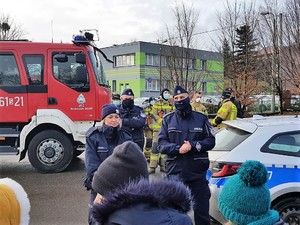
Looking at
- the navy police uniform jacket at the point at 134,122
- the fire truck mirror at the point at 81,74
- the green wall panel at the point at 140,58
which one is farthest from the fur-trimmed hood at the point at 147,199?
the green wall panel at the point at 140,58

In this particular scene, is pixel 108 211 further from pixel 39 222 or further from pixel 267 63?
pixel 267 63

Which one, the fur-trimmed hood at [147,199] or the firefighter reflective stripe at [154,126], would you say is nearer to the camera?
the fur-trimmed hood at [147,199]

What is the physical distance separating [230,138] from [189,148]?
95 centimetres

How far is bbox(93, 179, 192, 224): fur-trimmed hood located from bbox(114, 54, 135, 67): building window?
165ft

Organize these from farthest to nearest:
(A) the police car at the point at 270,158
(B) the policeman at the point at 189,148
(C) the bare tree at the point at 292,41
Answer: (C) the bare tree at the point at 292,41 < (A) the police car at the point at 270,158 < (B) the policeman at the point at 189,148

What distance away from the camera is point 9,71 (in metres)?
8.62

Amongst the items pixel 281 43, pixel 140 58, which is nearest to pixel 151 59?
pixel 140 58

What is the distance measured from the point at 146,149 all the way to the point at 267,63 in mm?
13270

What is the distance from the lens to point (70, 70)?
344 inches

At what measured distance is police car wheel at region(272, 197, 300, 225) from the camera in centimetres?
443

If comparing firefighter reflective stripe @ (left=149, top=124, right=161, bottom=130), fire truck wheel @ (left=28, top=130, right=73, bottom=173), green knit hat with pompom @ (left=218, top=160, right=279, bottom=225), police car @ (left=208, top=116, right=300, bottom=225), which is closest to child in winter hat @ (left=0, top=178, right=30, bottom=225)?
green knit hat with pompom @ (left=218, top=160, right=279, bottom=225)

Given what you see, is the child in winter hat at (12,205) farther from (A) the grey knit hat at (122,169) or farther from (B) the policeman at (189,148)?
(B) the policeman at (189,148)

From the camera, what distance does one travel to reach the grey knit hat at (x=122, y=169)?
6.45ft

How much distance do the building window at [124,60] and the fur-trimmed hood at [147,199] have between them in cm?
5015
